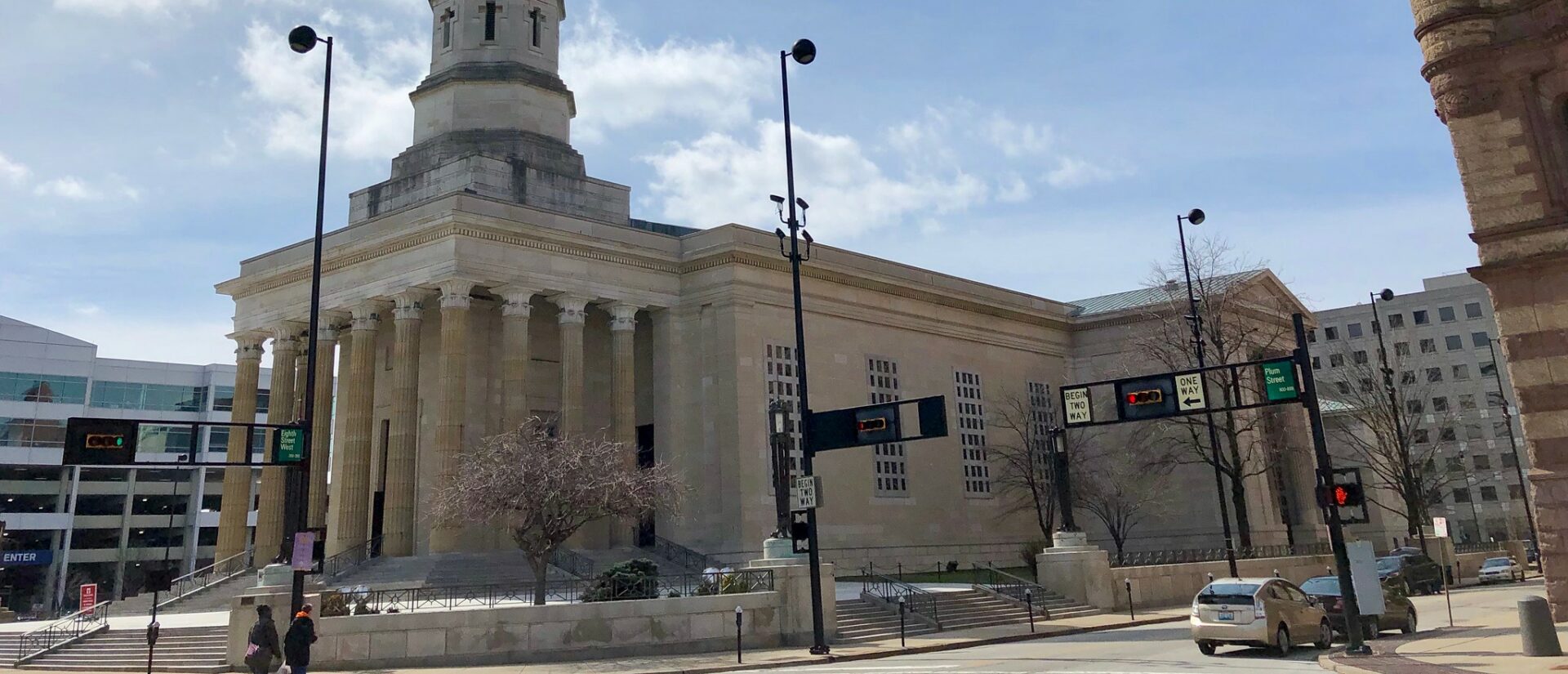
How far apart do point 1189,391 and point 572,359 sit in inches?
969

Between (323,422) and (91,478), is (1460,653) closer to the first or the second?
(323,422)

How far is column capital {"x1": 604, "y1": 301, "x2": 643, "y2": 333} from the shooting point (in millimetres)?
44406

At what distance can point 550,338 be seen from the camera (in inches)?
1826

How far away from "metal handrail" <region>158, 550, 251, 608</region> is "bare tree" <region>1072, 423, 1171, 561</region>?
1412 inches

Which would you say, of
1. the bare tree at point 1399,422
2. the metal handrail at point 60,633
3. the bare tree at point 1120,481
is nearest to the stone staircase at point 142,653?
the metal handrail at point 60,633

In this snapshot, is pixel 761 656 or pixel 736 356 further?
pixel 736 356

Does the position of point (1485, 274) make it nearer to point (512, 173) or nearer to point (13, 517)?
point (512, 173)

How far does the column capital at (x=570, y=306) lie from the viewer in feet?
140

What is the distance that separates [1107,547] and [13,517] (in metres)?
74.9

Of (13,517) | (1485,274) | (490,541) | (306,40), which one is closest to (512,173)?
(490,541)

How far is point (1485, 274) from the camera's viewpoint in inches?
826

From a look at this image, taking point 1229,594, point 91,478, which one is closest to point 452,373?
point 1229,594

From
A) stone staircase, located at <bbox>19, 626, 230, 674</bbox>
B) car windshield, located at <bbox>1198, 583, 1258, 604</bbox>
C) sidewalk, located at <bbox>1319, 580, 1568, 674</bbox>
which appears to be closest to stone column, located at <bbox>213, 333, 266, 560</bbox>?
stone staircase, located at <bbox>19, 626, 230, 674</bbox>

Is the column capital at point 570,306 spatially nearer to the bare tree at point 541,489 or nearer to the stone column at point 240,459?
the bare tree at point 541,489
